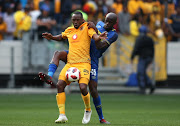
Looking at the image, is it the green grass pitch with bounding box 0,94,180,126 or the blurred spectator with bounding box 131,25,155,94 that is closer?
the green grass pitch with bounding box 0,94,180,126

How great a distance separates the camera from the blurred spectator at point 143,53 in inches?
867

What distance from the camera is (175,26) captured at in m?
A: 24.4

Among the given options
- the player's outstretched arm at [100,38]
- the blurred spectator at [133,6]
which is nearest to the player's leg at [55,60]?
the player's outstretched arm at [100,38]

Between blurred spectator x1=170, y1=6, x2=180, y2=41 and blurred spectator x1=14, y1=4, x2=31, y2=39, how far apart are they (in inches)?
268

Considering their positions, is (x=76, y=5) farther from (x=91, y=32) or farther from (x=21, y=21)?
(x=91, y=32)

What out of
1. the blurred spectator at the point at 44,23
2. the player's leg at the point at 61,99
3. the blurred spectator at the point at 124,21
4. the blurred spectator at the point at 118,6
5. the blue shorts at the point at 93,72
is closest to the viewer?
the player's leg at the point at 61,99

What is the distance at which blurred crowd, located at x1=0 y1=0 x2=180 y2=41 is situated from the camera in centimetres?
2266

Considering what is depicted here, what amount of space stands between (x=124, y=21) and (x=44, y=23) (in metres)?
3.76

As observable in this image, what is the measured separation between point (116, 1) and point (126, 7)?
937 mm

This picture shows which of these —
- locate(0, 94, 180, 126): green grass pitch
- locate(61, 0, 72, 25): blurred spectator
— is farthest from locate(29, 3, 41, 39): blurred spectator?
locate(0, 94, 180, 126): green grass pitch

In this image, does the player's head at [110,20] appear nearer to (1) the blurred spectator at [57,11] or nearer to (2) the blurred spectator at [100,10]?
(2) the blurred spectator at [100,10]

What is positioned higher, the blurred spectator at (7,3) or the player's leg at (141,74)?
the blurred spectator at (7,3)

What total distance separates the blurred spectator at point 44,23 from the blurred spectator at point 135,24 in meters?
3.74

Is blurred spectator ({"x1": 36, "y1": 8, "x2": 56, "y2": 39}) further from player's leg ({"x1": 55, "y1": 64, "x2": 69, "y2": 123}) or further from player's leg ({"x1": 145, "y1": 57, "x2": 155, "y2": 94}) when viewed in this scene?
player's leg ({"x1": 55, "y1": 64, "x2": 69, "y2": 123})
